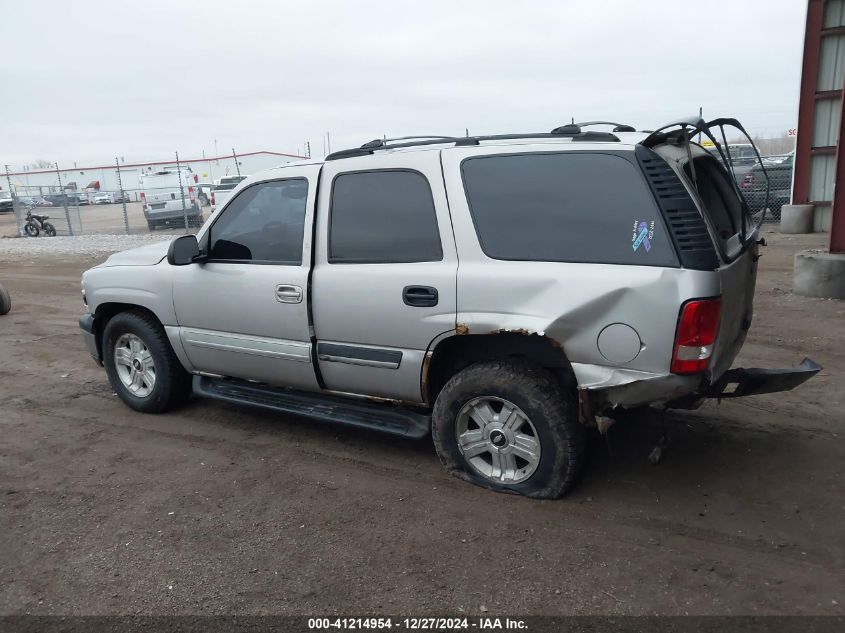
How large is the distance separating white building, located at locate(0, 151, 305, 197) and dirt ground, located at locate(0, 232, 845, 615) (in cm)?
3952

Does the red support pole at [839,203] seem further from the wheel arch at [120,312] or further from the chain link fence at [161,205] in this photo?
the chain link fence at [161,205]

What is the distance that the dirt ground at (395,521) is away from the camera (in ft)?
10.0

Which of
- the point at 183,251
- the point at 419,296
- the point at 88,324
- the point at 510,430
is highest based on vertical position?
the point at 183,251

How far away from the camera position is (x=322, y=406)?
4523 millimetres

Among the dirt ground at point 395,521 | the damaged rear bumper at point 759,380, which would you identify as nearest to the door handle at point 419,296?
the dirt ground at point 395,521

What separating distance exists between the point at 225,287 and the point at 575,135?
2441 millimetres

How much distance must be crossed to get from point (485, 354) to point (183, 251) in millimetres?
2138

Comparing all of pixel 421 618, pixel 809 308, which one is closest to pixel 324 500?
pixel 421 618

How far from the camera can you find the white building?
47.5 meters

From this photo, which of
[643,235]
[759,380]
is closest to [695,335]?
[643,235]

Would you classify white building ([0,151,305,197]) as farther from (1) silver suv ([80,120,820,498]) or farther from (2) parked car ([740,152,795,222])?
(1) silver suv ([80,120,820,498])

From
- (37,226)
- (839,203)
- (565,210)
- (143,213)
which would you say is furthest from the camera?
(143,213)

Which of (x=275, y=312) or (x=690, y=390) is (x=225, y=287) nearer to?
(x=275, y=312)

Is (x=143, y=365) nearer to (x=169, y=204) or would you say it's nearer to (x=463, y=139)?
(x=463, y=139)
